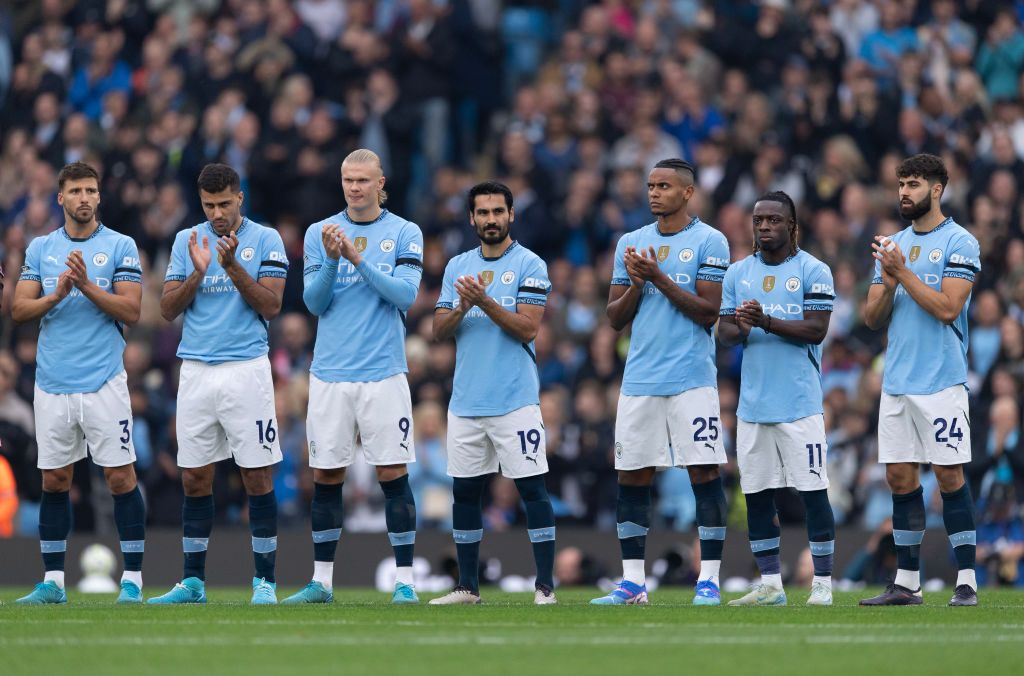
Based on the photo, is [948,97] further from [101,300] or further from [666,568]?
[101,300]

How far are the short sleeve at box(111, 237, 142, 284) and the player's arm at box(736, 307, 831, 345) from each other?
180 inches

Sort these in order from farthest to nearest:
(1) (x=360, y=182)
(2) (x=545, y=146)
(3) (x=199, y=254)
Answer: (2) (x=545, y=146)
(1) (x=360, y=182)
(3) (x=199, y=254)

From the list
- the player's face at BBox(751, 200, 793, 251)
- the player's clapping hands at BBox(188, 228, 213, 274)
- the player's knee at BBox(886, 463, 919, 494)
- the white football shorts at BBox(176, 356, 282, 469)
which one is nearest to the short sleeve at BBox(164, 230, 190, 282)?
the player's clapping hands at BBox(188, 228, 213, 274)

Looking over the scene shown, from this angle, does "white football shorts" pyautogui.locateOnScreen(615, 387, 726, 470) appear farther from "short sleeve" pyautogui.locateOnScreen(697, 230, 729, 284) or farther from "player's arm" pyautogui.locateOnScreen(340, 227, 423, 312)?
"player's arm" pyautogui.locateOnScreen(340, 227, 423, 312)

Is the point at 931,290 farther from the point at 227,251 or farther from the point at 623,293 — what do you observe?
the point at 227,251

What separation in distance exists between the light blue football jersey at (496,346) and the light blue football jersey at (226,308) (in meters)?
1.36

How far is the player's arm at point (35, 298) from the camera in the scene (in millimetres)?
13289

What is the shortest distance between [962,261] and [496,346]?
3.44 m

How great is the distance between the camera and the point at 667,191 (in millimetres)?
13414

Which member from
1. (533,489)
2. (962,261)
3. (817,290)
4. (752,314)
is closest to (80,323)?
(533,489)

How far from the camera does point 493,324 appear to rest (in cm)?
1344

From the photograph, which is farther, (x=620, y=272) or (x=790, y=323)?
(x=620, y=272)

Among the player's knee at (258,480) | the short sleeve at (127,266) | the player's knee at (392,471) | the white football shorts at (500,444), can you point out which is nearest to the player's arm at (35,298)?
the short sleeve at (127,266)

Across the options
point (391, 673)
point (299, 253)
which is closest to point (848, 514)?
point (299, 253)
